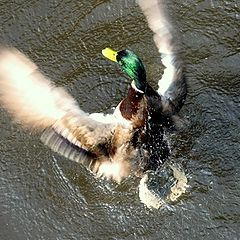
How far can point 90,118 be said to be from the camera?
179 inches

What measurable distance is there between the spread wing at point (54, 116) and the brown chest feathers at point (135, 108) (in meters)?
0.16

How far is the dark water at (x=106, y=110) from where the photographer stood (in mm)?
5027

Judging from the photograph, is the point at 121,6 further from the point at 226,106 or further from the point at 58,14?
the point at 226,106

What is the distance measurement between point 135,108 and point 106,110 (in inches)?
45.8

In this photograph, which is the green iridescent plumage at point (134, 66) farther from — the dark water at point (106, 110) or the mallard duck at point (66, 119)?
the dark water at point (106, 110)

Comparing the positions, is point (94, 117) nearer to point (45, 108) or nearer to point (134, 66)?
point (45, 108)

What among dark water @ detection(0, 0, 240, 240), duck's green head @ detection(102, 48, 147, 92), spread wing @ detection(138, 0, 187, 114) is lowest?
dark water @ detection(0, 0, 240, 240)

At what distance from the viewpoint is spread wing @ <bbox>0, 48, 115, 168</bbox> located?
442 cm

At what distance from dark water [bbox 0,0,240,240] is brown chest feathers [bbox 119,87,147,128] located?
0.83 metres

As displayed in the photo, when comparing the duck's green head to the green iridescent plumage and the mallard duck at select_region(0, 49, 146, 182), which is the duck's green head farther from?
the mallard duck at select_region(0, 49, 146, 182)

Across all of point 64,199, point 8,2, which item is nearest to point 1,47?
point 8,2

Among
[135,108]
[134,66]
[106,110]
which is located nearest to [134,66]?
[134,66]

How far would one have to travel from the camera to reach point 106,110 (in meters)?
5.54

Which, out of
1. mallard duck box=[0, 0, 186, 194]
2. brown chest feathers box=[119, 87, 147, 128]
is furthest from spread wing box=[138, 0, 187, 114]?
brown chest feathers box=[119, 87, 147, 128]
